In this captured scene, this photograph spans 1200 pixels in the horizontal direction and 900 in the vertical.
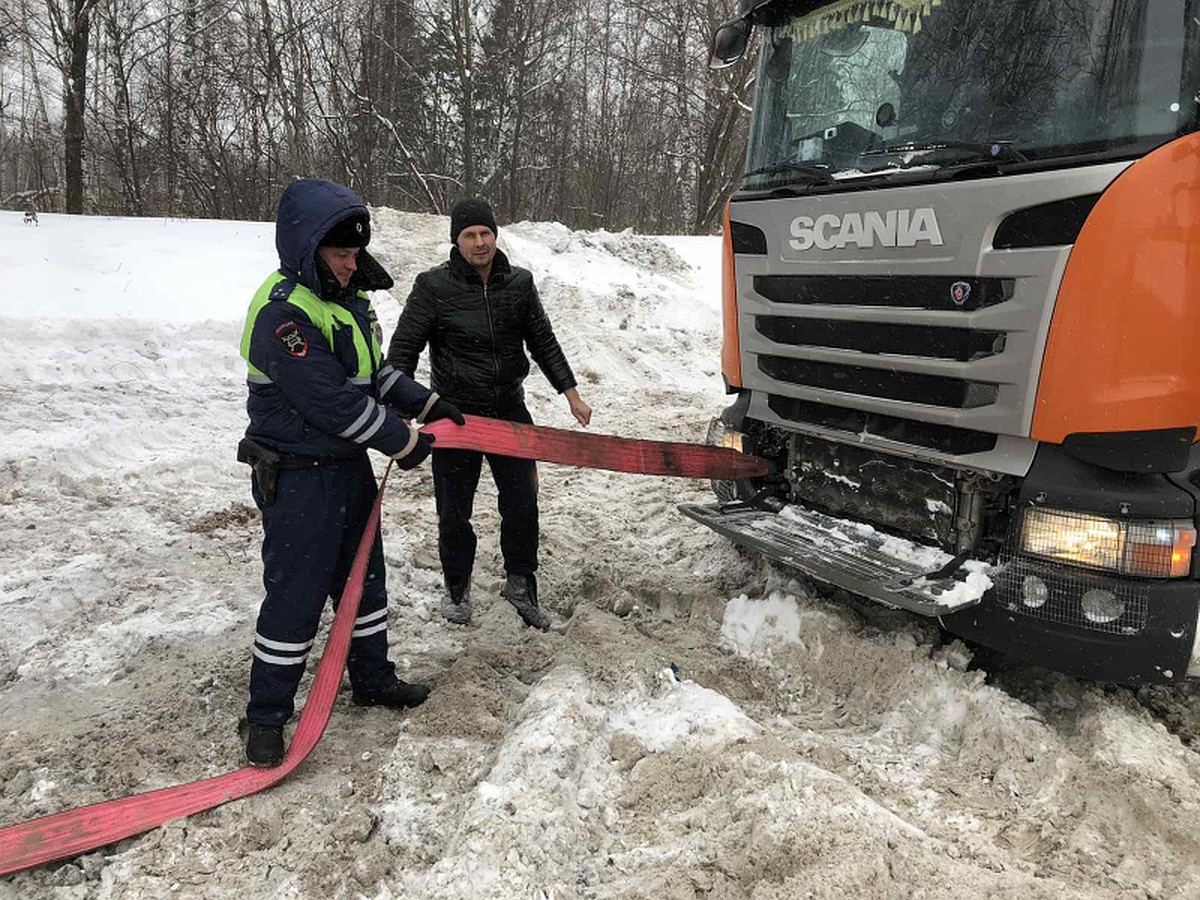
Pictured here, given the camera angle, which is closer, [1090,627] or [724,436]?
[1090,627]

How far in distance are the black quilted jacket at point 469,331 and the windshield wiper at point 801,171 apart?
1308 millimetres

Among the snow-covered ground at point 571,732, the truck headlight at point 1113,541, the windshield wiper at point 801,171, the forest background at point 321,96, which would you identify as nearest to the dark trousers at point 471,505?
the snow-covered ground at point 571,732

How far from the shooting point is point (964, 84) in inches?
130

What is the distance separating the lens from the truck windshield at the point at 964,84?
2.79 meters

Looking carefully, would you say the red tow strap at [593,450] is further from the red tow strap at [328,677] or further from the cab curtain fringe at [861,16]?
the cab curtain fringe at [861,16]

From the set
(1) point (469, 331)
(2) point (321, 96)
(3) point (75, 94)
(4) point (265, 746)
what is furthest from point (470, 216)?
(2) point (321, 96)

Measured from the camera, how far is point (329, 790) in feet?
9.16

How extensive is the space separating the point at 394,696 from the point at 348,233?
5.99 ft

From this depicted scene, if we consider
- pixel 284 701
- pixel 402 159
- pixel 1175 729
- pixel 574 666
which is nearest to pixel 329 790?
pixel 284 701

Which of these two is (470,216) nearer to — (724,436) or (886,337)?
(724,436)

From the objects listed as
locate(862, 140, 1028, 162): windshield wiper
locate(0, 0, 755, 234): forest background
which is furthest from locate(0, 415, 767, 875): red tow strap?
locate(0, 0, 755, 234): forest background

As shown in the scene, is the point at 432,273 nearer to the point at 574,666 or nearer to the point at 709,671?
the point at 574,666

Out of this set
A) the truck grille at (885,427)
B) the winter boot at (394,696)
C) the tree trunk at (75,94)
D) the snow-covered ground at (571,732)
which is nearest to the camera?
the snow-covered ground at (571,732)

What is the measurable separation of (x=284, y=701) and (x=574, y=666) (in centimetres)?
115
